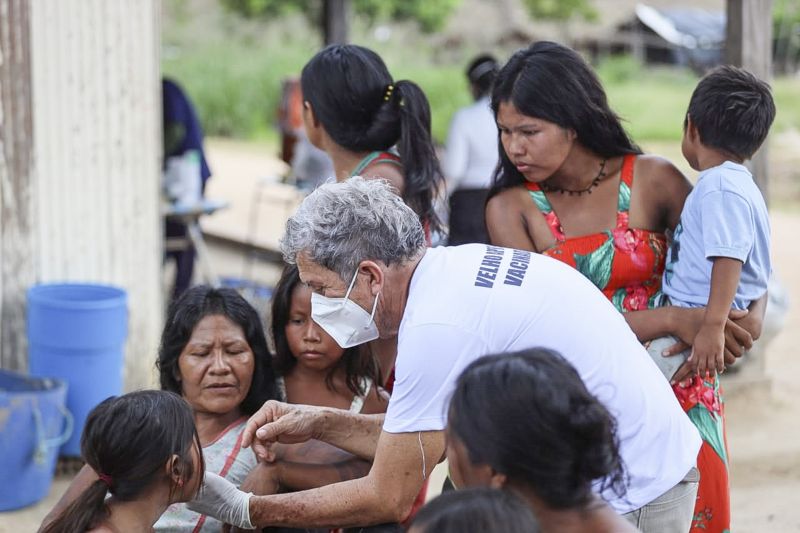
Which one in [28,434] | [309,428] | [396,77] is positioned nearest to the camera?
[309,428]

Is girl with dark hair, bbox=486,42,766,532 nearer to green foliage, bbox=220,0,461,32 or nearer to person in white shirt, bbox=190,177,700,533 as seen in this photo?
person in white shirt, bbox=190,177,700,533

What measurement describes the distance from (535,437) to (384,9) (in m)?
21.7

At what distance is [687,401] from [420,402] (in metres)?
0.87

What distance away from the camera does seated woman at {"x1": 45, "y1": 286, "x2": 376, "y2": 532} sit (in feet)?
8.70

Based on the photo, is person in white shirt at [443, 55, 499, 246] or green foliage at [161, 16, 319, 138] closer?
person in white shirt at [443, 55, 499, 246]

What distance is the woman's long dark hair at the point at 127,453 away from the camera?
7.54ft

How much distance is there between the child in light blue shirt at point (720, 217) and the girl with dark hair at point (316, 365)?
0.82 m

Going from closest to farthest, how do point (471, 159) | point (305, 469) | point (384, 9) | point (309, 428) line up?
point (309, 428)
point (305, 469)
point (471, 159)
point (384, 9)

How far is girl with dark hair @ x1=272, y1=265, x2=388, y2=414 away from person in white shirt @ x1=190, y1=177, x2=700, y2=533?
0.59 meters

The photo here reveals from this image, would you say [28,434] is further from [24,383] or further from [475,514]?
[475,514]

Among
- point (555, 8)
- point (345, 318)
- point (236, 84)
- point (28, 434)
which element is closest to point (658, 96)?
point (555, 8)

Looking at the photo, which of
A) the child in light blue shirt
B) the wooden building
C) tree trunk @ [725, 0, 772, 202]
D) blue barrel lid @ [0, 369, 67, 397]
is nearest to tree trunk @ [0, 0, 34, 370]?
the wooden building

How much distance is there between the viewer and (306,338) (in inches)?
114

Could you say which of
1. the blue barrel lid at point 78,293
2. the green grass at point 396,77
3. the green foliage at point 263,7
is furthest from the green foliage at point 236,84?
the blue barrel lid at point 78,293
